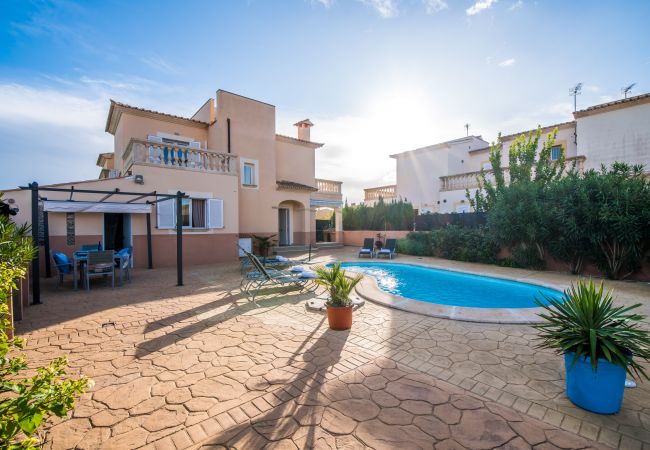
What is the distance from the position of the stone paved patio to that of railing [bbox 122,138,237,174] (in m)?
8.56

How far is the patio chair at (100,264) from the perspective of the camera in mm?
8828

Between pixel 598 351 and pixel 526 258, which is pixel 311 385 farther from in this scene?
pixel 526 258

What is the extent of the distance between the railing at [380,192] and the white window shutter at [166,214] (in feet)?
62.6

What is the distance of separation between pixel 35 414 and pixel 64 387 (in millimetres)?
180

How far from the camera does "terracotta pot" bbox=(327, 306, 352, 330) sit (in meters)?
5.50

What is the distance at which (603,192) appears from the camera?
10.5m

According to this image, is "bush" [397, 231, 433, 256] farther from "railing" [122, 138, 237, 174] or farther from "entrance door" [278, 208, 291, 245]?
"railing" [122, 138, 237, 174]

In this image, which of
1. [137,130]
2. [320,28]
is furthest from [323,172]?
[320,28]

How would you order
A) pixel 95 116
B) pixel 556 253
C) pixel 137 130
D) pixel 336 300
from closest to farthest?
pixel 336 300
pixel 556 253
pixel 137 130
pixel 95 116

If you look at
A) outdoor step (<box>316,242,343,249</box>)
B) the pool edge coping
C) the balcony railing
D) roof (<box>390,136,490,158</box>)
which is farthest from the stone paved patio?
roof (<box>390,136,490,158</box>)

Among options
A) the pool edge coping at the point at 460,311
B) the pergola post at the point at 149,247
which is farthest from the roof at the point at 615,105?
the pergola post at the point at 149,247

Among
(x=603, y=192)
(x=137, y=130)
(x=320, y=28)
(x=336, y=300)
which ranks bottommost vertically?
(x=336, y=300)

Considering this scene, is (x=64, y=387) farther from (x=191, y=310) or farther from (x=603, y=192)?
(x=603, y=192)

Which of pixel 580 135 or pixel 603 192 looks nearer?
pixel 603 192
